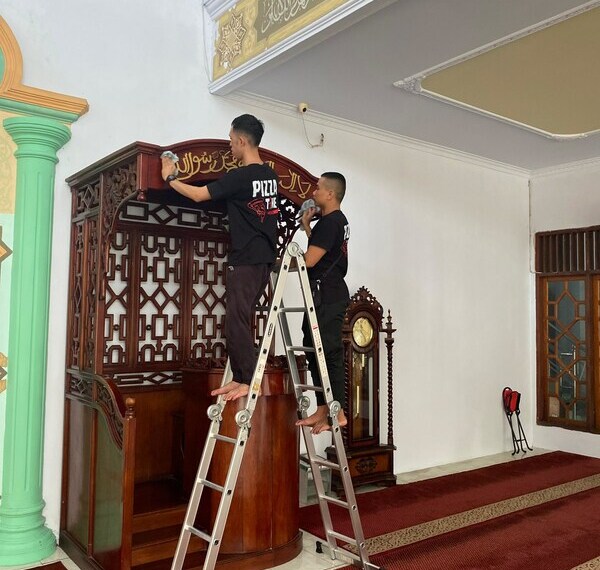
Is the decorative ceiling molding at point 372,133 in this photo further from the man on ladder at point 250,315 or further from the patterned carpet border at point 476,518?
the patterned carpet border at point 476,518

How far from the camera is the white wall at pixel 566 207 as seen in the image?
6.36 m

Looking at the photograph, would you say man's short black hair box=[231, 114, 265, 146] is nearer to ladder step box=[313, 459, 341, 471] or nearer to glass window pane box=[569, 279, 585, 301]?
ladder step box=[313, 459, 341, 471]

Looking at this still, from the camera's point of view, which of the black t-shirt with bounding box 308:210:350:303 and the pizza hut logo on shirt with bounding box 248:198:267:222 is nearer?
the pizza hut logo on shirt with bounding box 248:198:267:222

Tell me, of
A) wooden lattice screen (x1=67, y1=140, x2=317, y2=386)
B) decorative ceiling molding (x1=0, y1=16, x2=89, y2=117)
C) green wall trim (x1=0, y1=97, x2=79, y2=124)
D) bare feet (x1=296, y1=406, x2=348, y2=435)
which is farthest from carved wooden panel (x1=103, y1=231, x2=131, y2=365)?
bare feet (x1=296, y1=406, x2=348, y2=435)

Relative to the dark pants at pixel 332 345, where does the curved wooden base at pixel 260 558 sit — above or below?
below

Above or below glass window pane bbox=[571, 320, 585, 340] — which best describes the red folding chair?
below

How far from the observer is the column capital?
3.45 m

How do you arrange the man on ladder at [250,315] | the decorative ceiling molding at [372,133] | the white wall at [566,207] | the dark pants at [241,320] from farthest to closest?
1. the white wall at [566,207]
2. the decorative ceiling molding at [372,133]
3. the dark pants at [241,320]
4. the man on ladder at [250,315]

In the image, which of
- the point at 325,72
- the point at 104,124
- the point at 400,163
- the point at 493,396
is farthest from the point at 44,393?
the point at 493,396

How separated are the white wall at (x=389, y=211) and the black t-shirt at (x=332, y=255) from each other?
4.94ft

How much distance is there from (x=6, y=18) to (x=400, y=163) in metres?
3.43

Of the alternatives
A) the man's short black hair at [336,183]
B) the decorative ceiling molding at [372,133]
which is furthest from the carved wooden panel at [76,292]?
the decorative ceiling molding at [372,133]

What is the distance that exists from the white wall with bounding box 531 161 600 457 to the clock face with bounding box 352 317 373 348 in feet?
9.21

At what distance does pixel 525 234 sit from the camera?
6922 millimetres
